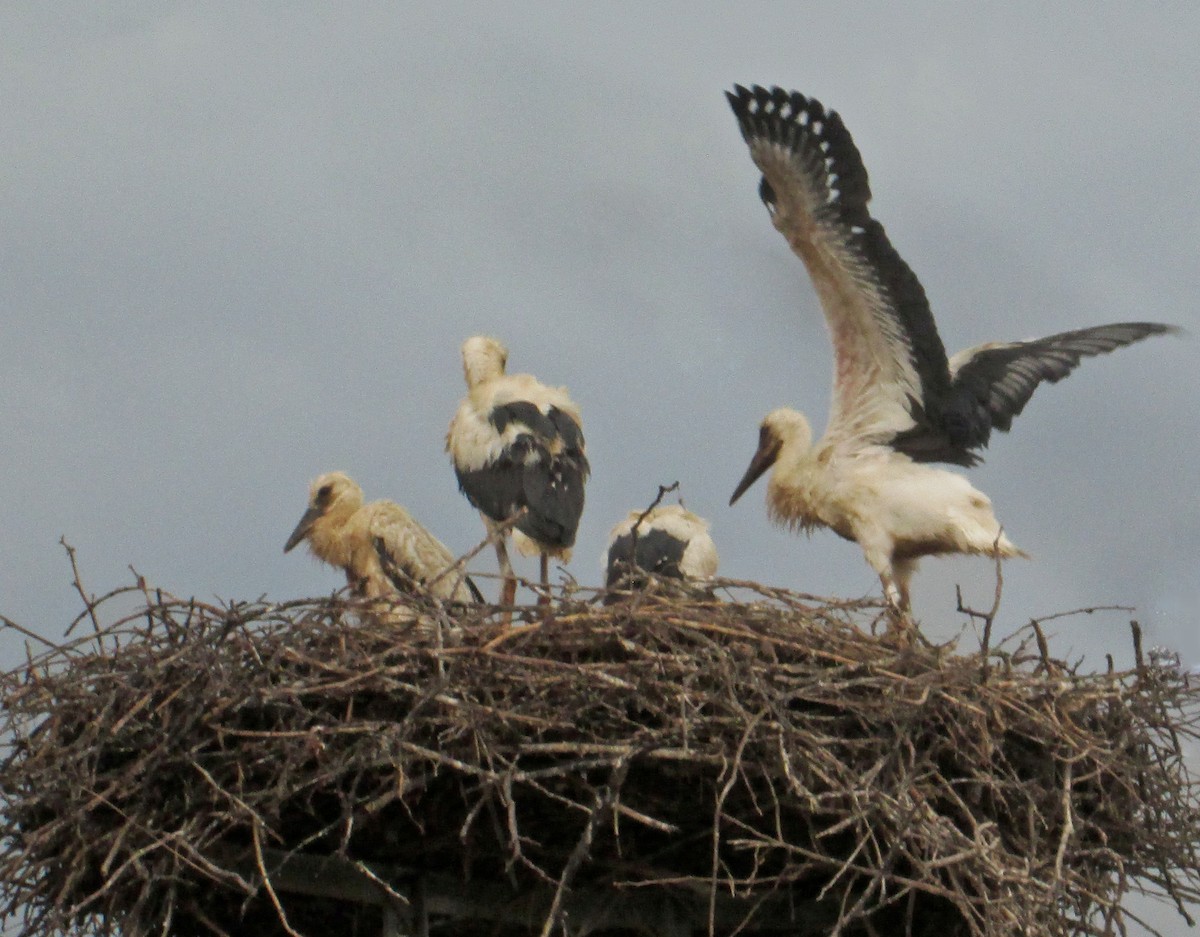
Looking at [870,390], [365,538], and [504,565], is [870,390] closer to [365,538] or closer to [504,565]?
[504,565]

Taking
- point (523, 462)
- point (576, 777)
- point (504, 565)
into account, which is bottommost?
point (576, 777)

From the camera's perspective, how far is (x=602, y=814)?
477 centimetres

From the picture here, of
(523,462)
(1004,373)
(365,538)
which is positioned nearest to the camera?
(523,462)

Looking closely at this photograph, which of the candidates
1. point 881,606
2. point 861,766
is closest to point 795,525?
point 881,606

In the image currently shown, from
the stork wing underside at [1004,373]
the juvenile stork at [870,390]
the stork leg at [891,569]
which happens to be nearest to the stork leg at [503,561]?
the juvenile stork at [870,390]

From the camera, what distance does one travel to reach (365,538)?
804 centimetres

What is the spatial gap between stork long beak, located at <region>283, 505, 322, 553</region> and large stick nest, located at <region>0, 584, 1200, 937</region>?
3058 mm

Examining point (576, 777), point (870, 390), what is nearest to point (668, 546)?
point (870, 390)

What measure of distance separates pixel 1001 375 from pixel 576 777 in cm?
324

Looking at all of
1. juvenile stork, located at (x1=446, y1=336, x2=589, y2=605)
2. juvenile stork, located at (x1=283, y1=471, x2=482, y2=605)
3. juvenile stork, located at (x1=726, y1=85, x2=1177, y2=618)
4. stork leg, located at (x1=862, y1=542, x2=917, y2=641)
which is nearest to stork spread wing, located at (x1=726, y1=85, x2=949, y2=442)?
juvenile stork, located at (x1=726, y1=85, x2=1177, y2=618)

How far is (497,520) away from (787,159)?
158cm

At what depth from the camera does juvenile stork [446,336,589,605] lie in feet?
22.3

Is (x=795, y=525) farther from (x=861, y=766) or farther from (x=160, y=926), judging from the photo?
(x=160, y=926)

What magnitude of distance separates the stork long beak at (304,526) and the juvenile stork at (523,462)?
1.31 meters
